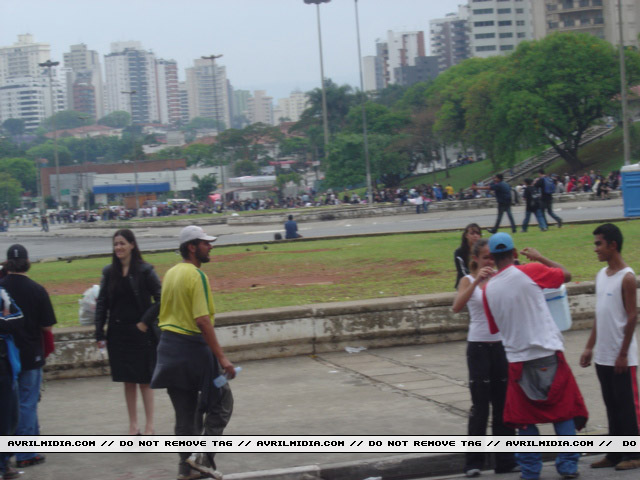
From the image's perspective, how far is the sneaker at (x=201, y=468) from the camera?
5211 millimetres

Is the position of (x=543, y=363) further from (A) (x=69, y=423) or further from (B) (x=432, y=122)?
(B) (x=432, y=122)

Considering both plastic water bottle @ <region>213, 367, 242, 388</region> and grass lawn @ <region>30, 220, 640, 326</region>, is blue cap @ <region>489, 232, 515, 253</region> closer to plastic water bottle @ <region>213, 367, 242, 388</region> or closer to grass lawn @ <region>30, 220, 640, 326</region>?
plastic water bottle @ <region>213, 367, 242, 388</region>

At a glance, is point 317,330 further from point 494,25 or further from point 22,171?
point 494,25

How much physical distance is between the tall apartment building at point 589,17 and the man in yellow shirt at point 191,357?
361 feet

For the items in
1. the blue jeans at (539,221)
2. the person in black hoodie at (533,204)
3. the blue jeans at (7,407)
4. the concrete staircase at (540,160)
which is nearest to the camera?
the blue jeans at (7,407)

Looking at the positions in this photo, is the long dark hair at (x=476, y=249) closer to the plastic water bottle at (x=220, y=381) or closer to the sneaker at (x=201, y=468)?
the plastic water bottle at (x=220, y=381)

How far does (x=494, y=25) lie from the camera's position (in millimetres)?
144250

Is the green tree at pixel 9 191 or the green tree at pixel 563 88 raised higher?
the green tree at pixel 563 88

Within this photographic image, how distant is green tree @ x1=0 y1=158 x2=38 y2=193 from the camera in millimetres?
126188

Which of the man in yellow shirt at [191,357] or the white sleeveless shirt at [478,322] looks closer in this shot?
the man in yellow shirt at [191,357]

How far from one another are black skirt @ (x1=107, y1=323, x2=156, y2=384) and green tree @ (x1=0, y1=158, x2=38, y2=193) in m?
128

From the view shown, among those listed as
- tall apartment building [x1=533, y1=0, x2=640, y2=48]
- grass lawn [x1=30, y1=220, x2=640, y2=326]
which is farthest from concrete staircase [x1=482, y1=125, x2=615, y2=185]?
grass lawn [x1=30, y1=220, x2=640, y2=326]

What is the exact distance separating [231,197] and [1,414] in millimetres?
78158

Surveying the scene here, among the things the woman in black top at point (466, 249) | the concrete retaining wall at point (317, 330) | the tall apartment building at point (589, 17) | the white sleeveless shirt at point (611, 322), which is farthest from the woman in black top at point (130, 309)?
the tall apartment building at point (589, 17)
